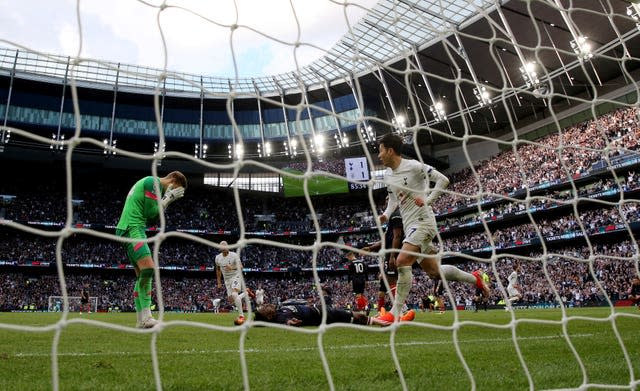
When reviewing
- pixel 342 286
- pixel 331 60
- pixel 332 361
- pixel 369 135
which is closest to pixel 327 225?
pixel 342 286

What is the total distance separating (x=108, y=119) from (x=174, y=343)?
39.5m

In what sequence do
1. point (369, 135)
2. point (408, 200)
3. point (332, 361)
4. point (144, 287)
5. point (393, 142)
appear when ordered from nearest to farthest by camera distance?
point (332, 361) → point (393, 142) → point (408, 200) → point (144, 287) → point (369, 135)

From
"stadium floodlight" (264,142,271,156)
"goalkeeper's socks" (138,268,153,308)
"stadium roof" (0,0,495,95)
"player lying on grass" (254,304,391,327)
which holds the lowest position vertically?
"player lying on grass" (254,304,391,327)

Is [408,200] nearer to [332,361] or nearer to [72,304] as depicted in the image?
[332,361]

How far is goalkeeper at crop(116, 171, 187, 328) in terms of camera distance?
578 centimetres

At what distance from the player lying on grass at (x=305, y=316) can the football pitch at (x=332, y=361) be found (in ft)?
3.57

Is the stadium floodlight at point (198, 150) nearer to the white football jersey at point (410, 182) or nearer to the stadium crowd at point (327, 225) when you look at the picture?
the stadium crowd at point (327, 225)

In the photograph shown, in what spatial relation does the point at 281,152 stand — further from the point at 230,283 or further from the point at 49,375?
the point at 49,375

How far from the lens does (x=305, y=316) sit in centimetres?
705

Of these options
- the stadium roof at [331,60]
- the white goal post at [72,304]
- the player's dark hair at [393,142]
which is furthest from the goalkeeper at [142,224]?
the white goal post at [72,304]

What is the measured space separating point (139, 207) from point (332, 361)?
11.8 feet

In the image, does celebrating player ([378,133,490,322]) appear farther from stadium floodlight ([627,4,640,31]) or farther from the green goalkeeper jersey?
the green goalkeeper jersey

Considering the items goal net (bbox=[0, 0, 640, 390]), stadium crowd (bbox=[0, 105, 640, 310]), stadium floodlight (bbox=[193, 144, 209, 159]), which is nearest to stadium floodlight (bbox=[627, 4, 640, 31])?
goal net (bbox=[0, 0, 640, 390])

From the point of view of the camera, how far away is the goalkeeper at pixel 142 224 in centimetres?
578
